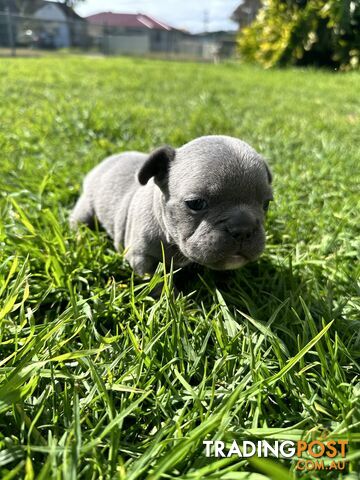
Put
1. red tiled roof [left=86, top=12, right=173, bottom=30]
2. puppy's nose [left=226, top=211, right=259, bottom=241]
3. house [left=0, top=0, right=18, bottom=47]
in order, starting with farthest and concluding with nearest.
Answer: house [left=0, top=0, right=18, bottom=47], red tiled roof [left=86, top=12, right=173, bottom=30], puppy's nose [left=226, top=211, right=259, bottom=241]

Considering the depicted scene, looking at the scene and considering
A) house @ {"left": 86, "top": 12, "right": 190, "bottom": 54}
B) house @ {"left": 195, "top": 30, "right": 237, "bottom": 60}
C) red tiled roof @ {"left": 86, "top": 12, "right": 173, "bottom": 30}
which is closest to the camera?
red tiled roof @ {"left": 86, "top": 12, "right": 173, "bottom": 30}

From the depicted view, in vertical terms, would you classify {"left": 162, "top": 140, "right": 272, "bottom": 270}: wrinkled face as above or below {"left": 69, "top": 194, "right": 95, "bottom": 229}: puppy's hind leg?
above

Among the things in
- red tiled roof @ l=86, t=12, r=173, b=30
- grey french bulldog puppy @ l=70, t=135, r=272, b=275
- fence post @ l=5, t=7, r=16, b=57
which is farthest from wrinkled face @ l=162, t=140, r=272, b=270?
fence post @ l=5, t=7, r=16, b=57

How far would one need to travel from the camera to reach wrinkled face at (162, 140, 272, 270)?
206cm

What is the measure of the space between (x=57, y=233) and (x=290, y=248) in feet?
5.64

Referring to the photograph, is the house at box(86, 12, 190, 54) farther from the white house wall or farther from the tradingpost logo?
the tradingpost logo

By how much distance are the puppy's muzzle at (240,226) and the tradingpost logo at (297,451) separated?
99cm

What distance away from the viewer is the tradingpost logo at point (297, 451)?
1.28 metres

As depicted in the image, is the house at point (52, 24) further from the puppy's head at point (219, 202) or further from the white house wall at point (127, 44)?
the puppy's head at point (219, 202)

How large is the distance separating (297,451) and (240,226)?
1.06m

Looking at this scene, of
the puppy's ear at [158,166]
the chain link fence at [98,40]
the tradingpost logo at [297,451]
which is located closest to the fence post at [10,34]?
the chain link fence at [98,40]

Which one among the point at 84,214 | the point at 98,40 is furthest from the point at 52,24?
the point at 84,214

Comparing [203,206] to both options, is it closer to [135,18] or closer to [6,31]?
[135,18]

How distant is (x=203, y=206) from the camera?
7.08 feet
